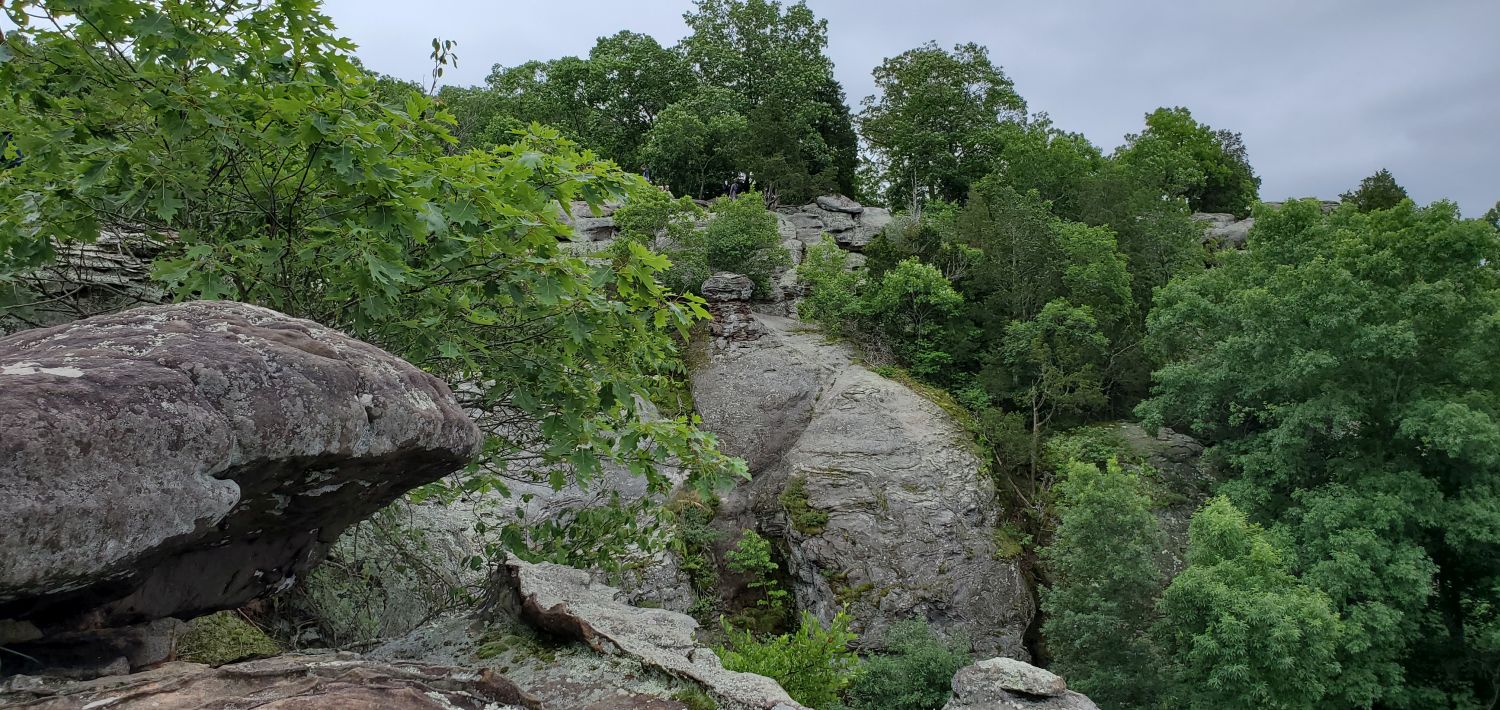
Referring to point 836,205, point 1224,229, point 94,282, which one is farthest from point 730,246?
→ point 1224,229

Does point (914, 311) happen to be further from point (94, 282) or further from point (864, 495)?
point (94, 282)

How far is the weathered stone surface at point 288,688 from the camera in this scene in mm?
2895

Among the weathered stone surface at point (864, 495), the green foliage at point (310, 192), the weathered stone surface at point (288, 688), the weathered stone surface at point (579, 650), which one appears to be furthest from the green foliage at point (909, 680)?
the weathered stone surface at point (288, 688)

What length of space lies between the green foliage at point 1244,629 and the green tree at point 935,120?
91.5 ft

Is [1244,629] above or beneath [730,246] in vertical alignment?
beneath

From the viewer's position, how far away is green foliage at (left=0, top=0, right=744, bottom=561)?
14.9 feet

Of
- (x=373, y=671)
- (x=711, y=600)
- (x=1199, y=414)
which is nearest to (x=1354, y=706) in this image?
(x=1199, y=414)

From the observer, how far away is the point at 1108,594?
17.0 m

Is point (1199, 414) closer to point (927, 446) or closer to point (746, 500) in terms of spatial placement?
point (927, 446)

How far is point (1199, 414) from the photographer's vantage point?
2178 centimetres

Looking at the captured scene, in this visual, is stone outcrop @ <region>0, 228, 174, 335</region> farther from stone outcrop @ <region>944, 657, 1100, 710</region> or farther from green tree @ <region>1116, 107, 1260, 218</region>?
green tree @ <region>1116, 107, 1260, 218</region>

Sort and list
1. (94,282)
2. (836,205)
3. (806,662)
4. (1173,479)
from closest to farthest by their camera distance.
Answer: (94,282) < (806,662) < (1173,479) < (836,205)

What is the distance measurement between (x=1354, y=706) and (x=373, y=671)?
19.3 metres

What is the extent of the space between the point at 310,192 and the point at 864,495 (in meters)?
17.0
